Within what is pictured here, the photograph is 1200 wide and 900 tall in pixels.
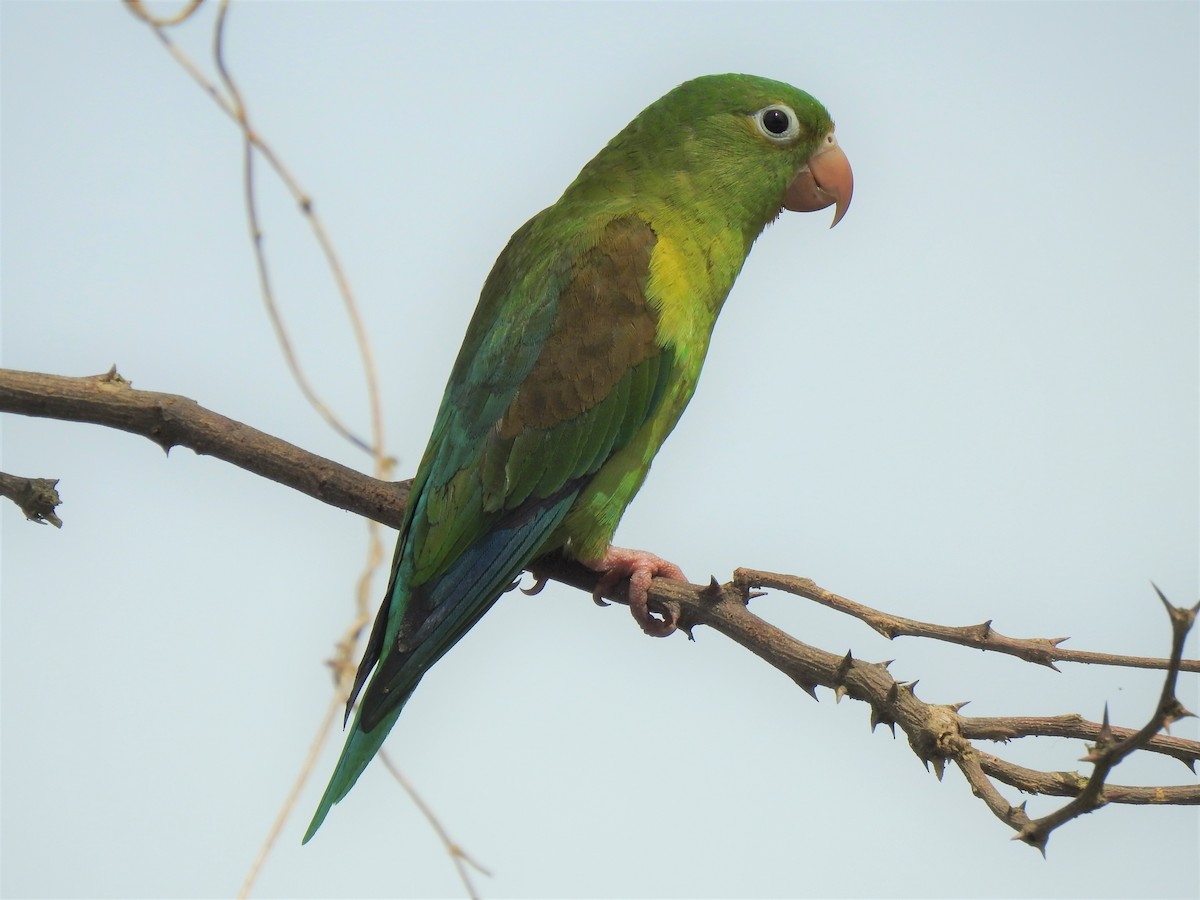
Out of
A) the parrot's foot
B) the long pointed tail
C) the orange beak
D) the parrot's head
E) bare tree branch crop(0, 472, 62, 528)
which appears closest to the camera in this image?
bare tree branch crop(0, 472, 62, 528)

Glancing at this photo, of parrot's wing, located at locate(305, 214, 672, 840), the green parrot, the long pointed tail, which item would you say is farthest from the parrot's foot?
the long pointed tail

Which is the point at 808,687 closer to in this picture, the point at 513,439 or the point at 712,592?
the point at 712,592

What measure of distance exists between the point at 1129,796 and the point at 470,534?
5.74ft

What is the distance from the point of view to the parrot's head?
12.1 ft

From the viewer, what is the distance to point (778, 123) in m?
3.79

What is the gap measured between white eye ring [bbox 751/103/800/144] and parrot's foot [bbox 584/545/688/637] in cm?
150

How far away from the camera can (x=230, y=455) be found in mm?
2861

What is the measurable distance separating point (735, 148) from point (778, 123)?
19 cm

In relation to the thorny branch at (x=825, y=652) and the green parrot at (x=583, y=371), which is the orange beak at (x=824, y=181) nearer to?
the green parrot at (x=583, y=371)

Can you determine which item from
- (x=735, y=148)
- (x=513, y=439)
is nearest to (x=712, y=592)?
(x=513, y=439)

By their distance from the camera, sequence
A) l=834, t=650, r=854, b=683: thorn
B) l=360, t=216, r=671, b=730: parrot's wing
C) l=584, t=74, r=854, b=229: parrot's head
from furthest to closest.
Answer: l=584, t=74, r=854, b=229: parrot's head
l=360, t=216, r=671, b=730: parrot's wing
l=834, t=650, r=854, b=683: thorn

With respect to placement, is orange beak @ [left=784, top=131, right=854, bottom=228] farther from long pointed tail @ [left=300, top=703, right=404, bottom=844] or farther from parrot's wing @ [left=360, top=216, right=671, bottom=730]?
long pointed tail @ [left=300, top=703, right=404, bottom=844]

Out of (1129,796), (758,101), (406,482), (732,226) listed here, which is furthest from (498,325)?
(1129,796)

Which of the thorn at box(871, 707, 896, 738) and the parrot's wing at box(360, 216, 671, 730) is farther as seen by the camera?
the parrot's wing at box(360, 216, 671, 730)
